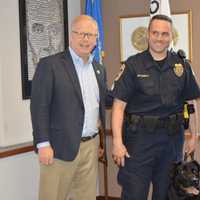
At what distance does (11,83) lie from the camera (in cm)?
306

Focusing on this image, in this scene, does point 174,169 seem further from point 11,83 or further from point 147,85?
point 11,83

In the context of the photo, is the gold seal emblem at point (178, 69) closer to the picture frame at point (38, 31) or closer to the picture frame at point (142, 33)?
the picture frame at point (142, 33)

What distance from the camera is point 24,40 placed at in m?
3.17

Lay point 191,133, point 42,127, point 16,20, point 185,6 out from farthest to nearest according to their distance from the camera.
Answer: point 185,6
point 16,20
point 191,133
point 42,127

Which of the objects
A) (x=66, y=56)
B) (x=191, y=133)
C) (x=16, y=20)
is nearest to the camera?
(x=66, y=56)

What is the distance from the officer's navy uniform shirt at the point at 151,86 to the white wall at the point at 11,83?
0.92m

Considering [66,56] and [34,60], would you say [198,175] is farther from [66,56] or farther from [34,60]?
[34,60]

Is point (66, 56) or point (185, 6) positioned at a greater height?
point (185, 6)

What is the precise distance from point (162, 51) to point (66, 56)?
1.86ft

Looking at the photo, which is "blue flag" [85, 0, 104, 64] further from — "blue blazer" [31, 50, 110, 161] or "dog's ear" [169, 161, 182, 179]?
"dog's ear" [169, 161, 182, 179]

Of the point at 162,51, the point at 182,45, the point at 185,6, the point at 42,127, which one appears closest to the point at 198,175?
the point at 162,51

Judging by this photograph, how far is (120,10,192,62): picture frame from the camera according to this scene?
357 cm

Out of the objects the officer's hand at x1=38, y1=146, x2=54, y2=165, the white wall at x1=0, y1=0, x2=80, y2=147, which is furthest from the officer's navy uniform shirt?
the white wall at x1=0, y1=0, x2=80, y2=147

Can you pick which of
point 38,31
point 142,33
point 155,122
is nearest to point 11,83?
point 38,31
